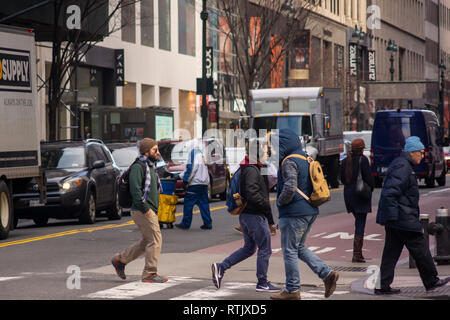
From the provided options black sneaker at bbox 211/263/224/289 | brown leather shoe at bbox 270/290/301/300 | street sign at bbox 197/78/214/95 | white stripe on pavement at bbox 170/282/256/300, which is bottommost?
white stripe on pavement at bbox 170/282/256/300

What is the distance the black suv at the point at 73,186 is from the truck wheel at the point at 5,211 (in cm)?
146

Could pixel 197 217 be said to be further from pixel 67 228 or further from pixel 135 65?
pixel 135 65

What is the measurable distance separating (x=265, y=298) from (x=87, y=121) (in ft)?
107

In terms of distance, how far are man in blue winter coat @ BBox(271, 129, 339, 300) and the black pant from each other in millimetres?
907

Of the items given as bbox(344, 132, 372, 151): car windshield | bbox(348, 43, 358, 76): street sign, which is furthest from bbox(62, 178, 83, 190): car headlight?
bbox(348, 43, 358, 76): street sign

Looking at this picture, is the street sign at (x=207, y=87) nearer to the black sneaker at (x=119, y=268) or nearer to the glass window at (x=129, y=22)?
the glass window at (x=129, y=22)

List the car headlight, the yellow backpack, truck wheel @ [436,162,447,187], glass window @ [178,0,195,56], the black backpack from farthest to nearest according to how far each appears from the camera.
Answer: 1. glass window @ [178,0,195,56]
2. truck wheel @ [436,162,447,187]
3. the car headlight
4. the black backpack
5. the yellow backpack

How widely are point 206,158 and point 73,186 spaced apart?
7895 millimetres

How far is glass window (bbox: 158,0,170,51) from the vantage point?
5162 cm

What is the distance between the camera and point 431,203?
29109 millimetres

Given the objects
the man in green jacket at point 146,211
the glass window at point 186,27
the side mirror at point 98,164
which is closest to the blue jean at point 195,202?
the side mirror at point 98,164

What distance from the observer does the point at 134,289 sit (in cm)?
1240

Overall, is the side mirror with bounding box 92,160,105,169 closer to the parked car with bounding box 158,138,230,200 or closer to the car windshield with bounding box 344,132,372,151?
the parked car with bounding box 158,138,230,200
